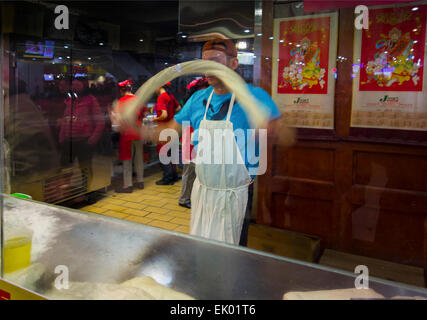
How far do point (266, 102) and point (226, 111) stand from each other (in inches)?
5.5

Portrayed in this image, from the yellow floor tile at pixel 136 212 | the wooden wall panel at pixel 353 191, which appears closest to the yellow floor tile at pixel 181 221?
the yellow floor tile at pixel 136 212

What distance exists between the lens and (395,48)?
102 cm

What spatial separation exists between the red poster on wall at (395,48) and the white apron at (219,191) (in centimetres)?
52

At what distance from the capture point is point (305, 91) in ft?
3.69

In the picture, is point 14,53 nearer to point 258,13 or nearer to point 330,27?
point 258,13

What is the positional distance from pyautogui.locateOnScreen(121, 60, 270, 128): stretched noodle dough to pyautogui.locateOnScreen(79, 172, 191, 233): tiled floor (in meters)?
0.33

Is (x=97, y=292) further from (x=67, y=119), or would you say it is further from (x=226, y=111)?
(x=67, y=119)

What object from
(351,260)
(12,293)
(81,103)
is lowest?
(351,260)

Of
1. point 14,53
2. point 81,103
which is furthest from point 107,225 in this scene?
point 14,53

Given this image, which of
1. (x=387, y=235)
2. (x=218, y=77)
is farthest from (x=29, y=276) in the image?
(x=387, y=235)

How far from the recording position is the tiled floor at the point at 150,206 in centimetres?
112

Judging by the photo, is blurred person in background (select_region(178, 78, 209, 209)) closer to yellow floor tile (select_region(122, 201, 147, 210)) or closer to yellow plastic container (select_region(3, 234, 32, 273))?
yellow floor tile (select_region(122, 201, 147, 210))

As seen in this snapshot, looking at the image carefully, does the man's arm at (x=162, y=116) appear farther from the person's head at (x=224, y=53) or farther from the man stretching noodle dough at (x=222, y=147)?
the person's head at (x=224, y=53)

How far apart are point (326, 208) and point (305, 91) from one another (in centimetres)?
54
